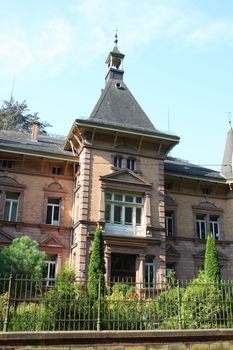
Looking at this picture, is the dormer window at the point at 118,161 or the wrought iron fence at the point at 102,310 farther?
the dormer window at the point at 118,161

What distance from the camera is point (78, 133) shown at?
72.5 feet

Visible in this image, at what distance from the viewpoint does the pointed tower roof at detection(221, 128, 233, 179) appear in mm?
27200

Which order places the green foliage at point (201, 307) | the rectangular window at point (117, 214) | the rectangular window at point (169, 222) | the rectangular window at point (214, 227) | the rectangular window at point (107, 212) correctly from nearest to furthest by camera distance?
the green foliage at point (201, 307) < the rectangular window at point (107, 212) < the rectangular window at point (117, 214) < the rectangular window at point (169, 222) < the rectangular window at point (214, 227)

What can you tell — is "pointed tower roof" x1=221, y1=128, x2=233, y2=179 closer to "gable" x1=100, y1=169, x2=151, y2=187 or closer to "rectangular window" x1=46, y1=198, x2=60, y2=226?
"gable" x1=100, y1=169, x2=151, y2=187

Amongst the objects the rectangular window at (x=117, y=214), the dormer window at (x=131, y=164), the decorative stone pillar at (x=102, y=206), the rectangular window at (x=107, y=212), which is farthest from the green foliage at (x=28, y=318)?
the dormer window at (x=131, y=164)

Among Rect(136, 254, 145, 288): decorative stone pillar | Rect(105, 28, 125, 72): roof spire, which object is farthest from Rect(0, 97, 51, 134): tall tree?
Rect(136, 254, 145, 288): decorative stone pillar

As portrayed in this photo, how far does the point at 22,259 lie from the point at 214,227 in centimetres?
1353

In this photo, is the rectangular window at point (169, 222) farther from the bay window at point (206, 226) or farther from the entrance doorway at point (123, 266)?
the entrance doorway at point (123, 266)

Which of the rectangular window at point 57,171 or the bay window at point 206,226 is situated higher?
the rectangular window at point 57,171

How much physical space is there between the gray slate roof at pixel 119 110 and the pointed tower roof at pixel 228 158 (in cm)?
652

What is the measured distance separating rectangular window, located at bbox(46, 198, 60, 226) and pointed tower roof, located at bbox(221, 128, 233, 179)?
38.8 feet

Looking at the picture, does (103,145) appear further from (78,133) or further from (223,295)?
(223,295)

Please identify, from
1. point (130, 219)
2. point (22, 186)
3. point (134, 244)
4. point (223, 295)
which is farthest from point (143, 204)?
point (223, 295)

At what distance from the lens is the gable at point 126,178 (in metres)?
21.6
